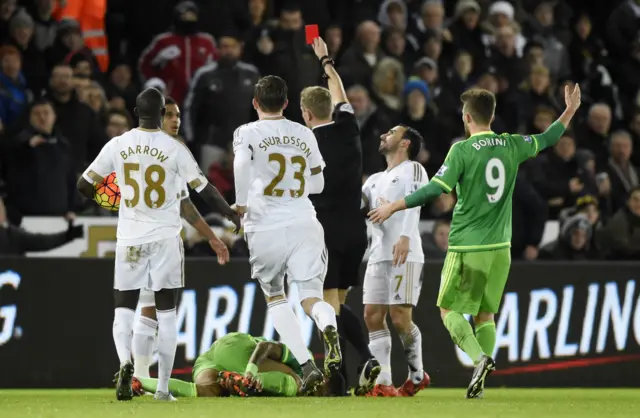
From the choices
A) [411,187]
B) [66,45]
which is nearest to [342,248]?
[411,187]

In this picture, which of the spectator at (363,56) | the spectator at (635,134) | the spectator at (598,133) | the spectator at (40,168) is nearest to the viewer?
the spectator at (40,168)

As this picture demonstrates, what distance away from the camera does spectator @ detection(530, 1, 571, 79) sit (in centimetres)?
2012

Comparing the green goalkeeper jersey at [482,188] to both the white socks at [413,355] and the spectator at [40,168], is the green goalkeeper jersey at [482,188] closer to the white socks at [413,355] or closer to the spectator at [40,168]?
the white socks at [413,355]

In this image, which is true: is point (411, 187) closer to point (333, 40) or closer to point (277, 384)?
point (277, 384)

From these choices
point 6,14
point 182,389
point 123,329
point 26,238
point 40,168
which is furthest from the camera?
point 6,14

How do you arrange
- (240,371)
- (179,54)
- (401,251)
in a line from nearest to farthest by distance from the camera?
(240,371) < (401,251) < (179,54)

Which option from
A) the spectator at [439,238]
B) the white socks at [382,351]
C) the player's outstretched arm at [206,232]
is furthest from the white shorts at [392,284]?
→ the spectator at [439,238]

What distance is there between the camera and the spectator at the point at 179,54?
55.9ft

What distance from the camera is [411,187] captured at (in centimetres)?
1167

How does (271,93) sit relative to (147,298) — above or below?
above

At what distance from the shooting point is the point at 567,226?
1602 cm

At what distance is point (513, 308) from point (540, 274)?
44 cm

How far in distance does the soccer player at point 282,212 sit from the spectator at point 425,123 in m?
6.32

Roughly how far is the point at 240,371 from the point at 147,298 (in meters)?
0.96
